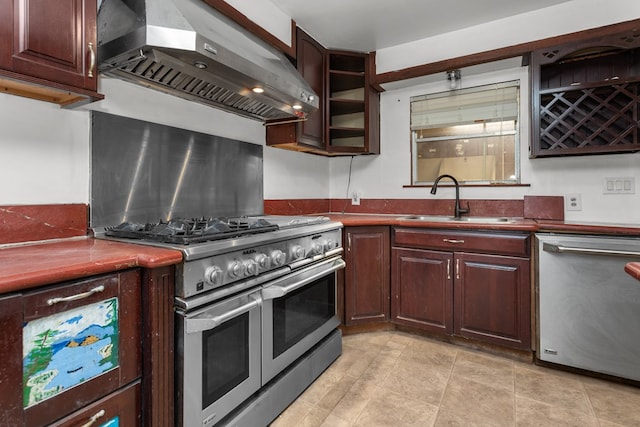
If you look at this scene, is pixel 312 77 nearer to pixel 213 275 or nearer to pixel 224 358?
pixel 213 275

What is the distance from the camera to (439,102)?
118 inches

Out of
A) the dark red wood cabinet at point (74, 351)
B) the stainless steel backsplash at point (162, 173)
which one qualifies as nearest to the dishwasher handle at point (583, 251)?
the stainless steel backsplash at point (162, 173)

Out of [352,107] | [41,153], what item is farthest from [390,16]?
[41,153]

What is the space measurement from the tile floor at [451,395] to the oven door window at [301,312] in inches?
13.3

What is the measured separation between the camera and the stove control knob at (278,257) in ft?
5.28

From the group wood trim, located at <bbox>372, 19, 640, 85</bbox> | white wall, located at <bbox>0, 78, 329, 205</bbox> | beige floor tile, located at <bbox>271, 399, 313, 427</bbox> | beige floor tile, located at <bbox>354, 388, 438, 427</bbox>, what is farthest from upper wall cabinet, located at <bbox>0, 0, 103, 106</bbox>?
wood trim, located at <bbox>372, 19, 640, 85</bbox>

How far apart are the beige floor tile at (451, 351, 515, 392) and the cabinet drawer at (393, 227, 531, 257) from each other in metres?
0.72

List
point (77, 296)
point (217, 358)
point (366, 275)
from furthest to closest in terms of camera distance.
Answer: point (366, 275), point (217, 358), point (77, 296)

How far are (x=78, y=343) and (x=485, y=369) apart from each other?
2178 millimetres

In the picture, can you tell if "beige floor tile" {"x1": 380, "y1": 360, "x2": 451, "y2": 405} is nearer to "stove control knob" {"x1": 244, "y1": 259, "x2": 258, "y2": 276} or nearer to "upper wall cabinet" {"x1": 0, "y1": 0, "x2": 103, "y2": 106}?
"stove control knob" {"x1": 244, "y1": 259, "x2": 258, "y2": 276}

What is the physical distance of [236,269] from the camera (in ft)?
4.54

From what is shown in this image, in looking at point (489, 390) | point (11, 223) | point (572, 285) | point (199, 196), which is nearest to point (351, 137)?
point (199, 196)

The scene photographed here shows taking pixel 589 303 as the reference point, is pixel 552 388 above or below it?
below

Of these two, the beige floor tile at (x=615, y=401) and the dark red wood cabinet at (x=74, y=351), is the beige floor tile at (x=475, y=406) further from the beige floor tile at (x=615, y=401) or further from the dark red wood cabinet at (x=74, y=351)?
the dark red wood cabinet at (x=74, y=351)
